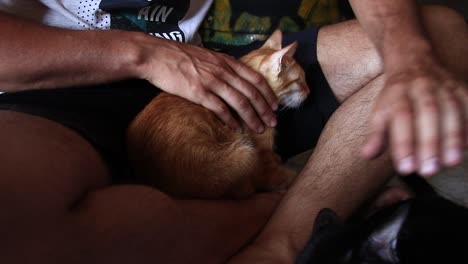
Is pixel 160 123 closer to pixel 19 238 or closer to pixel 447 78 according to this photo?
pixel 19 238

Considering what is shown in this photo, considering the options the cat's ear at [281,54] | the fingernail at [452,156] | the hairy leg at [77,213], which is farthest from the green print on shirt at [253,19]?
the fingernail at [452,156]

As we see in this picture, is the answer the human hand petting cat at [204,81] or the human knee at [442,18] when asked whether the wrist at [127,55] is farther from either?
the human knee at [442,18]

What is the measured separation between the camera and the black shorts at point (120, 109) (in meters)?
0.92

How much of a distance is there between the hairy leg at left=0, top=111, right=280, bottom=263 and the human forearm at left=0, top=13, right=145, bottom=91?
153 mm

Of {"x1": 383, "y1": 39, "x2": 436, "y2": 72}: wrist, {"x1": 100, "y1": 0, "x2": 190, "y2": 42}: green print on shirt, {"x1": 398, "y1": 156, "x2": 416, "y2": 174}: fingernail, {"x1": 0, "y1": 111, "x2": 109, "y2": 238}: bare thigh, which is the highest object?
{"x1": 383, "y1": 39, "x2": 436, "y2": 72}: wrist

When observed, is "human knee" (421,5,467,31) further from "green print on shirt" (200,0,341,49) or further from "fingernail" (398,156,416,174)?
"fingernail" (398,156,416,174)

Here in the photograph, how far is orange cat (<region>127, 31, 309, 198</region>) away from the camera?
3.42 feet

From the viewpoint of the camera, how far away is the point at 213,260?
95 centimetres

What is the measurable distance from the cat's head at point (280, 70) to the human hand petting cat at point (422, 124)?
0.62 metres

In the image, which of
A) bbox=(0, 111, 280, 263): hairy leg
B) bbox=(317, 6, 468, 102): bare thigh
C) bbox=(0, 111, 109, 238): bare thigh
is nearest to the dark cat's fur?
bbox=(0, 111, 280, 263): hairy leg

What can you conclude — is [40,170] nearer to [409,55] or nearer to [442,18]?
[409,55]

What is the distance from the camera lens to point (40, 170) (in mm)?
735

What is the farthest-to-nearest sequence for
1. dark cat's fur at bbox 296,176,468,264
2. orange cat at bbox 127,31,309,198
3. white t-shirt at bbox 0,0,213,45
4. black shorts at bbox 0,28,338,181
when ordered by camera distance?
white t-shirt at bbox 0,0,213,45 < orange cat at bbox 127,31,309,198 < black shorts at bbox 0,28,338,181 < dark cat's fur at bbox 296,176,468,264

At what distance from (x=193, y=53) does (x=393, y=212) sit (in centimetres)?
60
